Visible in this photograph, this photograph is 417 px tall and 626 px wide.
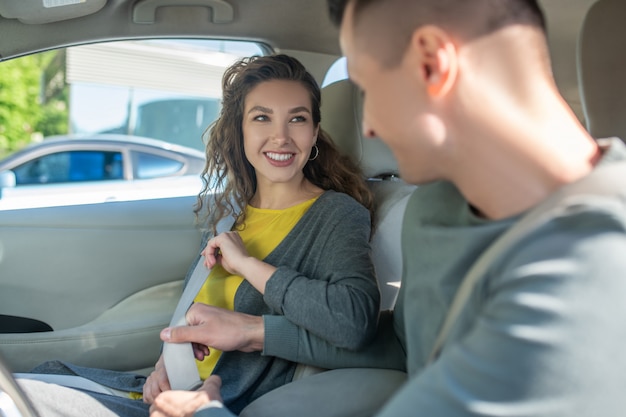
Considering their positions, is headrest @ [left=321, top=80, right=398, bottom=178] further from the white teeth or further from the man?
the man

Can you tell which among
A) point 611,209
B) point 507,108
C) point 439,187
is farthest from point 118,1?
point 611,209

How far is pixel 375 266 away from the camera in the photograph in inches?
81.9

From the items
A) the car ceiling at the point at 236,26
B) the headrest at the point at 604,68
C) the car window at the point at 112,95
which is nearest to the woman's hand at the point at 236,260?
the car ceiling at the point at 236,26

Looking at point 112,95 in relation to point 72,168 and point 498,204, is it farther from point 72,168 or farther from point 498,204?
point 498,204

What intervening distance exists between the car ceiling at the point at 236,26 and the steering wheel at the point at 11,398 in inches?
37.8

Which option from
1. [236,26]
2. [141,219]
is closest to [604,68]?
[236,26]

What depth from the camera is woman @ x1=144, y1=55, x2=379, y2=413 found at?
175 centimetres

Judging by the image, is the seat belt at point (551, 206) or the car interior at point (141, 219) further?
the car interior at point (141, 219)

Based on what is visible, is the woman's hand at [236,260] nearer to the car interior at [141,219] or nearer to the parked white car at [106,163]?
the car interior at [141,219]

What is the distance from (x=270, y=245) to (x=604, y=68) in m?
1.01

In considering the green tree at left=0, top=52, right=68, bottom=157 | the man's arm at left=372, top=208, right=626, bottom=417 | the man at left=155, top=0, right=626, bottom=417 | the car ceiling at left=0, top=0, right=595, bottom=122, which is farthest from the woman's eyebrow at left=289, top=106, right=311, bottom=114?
the green tree at left=0, top=52, right=68, bottom=157

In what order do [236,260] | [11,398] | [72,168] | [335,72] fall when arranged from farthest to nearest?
[72,168], [335,72], [236,260], [11,398]

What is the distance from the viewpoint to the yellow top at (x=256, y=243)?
2.05 m

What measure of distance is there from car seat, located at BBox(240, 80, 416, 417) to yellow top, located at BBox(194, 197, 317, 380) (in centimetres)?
25
